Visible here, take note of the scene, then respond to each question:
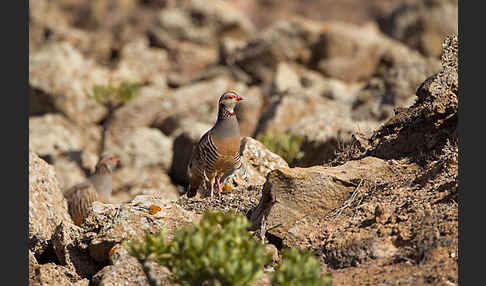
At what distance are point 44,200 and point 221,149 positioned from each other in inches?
98.6

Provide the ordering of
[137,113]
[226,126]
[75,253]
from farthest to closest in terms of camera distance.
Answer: [137,113]
[226,126]
[75,253]

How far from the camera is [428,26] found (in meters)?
24.0

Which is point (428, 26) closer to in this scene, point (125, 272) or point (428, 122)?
point (428, 122)

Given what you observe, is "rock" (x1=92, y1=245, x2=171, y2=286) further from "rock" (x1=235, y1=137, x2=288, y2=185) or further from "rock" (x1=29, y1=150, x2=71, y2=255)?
"rock" (x1=235, y1=137, x2=288, y2=185)

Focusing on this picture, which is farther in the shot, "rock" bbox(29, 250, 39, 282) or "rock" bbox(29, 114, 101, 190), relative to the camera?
"rock" bbox(29, 114, 101, 190)

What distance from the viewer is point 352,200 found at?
18.3 ft

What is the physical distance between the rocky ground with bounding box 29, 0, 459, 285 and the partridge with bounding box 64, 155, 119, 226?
22.9 inches

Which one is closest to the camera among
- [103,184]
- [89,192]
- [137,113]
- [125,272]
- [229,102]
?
[125,272]

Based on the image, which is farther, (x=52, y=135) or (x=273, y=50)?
(x=273, y=50)

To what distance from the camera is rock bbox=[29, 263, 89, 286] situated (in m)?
5.30

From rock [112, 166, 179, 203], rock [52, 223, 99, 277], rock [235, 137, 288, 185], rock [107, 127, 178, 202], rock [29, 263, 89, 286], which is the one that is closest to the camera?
rock [29, 263, 89, 286]

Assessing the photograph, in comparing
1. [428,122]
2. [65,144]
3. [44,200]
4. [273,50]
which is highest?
[273,50]

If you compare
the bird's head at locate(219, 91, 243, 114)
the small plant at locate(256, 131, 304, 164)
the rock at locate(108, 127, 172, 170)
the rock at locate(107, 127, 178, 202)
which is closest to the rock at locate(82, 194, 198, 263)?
the bird's head at locate(219, 91, 243, 114)

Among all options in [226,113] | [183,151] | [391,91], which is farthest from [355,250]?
[391,91]
